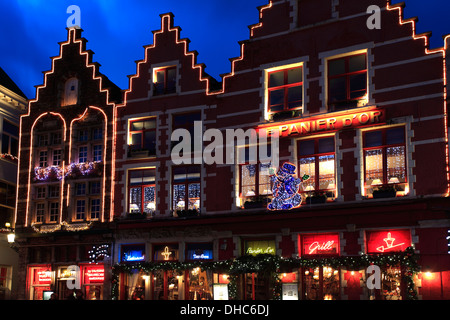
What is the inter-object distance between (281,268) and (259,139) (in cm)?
530

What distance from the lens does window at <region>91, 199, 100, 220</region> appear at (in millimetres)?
25297

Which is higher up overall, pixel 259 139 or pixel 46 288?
pixel 259 139

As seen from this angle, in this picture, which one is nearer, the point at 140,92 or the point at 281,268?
the point at 281,268

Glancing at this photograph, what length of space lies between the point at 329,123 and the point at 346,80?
73.8 inches

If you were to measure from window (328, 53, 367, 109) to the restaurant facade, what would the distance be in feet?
0.17

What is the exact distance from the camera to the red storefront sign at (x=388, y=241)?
61.9 feet

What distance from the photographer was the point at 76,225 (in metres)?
25.3

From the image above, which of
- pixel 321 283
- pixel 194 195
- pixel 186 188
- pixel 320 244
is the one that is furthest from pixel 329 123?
pixel 186 188

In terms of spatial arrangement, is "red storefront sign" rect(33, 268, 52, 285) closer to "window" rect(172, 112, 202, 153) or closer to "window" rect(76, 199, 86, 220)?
"window" rect(76, 199, 86, 220)

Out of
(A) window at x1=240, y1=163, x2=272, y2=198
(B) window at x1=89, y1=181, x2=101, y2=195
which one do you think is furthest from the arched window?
(A) window at x1=240, y1=163, x2=272, y2=198

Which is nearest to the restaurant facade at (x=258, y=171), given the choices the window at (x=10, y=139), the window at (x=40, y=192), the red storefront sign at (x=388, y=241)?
the red storefront sign at (x=388, y=241)

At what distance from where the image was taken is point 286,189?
2105 cm
